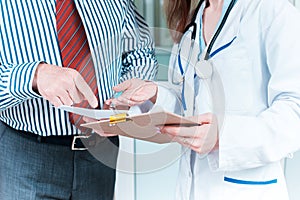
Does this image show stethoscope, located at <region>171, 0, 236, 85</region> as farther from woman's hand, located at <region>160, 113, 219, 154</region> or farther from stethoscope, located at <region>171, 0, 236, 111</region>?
woman's hand, located at <region>160, 113, 219, 154</region>

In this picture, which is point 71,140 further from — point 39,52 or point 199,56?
point 199,56

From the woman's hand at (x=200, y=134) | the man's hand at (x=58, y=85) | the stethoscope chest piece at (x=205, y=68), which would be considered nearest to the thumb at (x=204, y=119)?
the woman's hand at (x=200, y=134)

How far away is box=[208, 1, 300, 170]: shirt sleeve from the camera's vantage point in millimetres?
891

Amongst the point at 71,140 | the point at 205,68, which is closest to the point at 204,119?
the point at 205,68

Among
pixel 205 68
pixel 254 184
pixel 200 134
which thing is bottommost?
pixel 254 184

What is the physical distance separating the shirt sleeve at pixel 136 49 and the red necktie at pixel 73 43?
0.18 m

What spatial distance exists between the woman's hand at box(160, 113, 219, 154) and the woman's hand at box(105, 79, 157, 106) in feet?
0.65

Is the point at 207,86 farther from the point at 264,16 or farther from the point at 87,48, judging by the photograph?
the point at 87,48

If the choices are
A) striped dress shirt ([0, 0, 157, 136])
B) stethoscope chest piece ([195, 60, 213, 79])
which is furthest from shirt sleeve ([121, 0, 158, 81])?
stethoscope chest piece ([195, 60, 213, 79])

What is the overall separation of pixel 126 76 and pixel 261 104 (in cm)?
48

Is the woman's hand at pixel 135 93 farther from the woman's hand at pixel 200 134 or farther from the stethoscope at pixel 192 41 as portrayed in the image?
the woman's hand at pixel 200 134

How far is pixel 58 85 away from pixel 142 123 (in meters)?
0.22

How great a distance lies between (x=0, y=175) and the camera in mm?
1172

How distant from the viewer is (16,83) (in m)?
0.96
